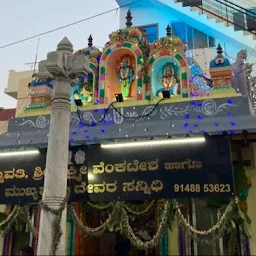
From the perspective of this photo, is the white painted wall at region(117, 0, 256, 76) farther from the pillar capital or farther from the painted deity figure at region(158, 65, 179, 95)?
the pillar capital

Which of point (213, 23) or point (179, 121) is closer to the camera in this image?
point (179, 121)

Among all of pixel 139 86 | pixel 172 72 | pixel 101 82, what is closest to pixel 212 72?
pixel 172 72

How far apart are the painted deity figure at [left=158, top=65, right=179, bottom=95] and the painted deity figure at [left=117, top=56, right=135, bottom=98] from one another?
2.95 feet

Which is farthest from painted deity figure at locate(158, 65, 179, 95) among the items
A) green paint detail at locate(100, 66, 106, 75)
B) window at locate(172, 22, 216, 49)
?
window at locate(172, 22, 216, 49)

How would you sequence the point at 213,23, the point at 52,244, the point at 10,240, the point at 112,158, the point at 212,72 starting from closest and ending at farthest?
the point at 52,244 → the point at 112,158 → the point at 212,72 → the point at 10,240 → the point at 213,23

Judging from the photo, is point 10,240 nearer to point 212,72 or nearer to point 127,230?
point 127,230

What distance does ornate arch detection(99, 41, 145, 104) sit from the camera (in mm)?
10289

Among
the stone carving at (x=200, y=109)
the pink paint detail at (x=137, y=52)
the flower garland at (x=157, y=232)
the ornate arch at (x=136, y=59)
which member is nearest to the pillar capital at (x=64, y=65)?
the stone carving at (x=200, y=109)

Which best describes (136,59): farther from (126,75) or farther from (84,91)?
(84,91)

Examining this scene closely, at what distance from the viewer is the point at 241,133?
27.0 feet

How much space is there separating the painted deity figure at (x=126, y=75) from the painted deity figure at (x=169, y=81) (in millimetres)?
900

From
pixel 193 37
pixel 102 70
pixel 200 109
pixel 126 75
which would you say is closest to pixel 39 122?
pixel 102 70

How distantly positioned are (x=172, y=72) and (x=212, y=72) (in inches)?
52.3

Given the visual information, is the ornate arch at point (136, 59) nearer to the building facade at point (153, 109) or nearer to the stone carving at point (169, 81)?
the building facade at point (153, 109)
